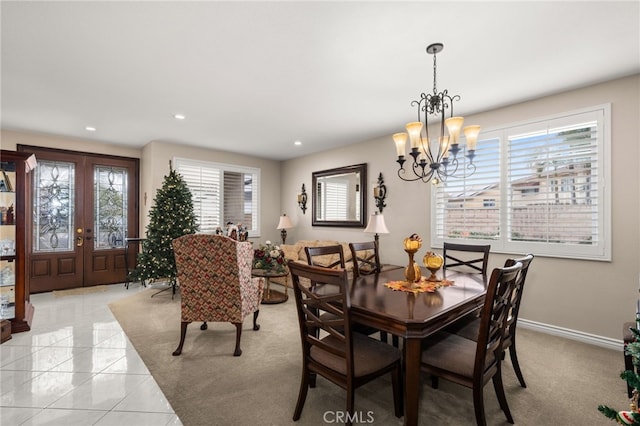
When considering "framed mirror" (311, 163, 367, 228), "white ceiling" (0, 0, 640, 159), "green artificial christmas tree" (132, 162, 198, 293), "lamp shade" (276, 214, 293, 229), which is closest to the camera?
"white ceiling" (0, 0, 640, 159)

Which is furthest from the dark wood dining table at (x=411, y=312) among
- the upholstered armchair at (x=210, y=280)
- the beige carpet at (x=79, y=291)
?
the beige carpet at (x=79, y=291)

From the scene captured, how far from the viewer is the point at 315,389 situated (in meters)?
2.24

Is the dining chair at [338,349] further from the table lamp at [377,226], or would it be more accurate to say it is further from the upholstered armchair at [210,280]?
the table lamp at [377,226]

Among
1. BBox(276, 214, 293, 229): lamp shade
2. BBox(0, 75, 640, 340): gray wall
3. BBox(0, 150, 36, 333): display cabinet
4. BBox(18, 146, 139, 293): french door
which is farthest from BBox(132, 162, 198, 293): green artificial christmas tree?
BBox(0, 75, 640, 340): gray wall

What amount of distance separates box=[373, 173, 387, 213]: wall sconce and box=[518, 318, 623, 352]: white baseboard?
2421 millimetres

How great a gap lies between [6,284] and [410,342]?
4.31m

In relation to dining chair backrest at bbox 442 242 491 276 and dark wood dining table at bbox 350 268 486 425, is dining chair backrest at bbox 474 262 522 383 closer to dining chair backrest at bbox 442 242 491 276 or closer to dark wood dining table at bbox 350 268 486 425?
dark wood dining table at bbox 350 268 486 425

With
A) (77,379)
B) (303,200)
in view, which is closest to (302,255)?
(303,200)

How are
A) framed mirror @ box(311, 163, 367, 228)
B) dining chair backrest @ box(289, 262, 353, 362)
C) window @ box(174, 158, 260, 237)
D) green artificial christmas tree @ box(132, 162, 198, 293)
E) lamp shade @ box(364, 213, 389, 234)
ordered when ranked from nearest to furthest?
dining chair backrest @ box(289, 262, 353, 362) < lamp shade @ box(364, 213, 389, 234) < green artificial christmas tree @ box(132, 162, 198, 293) < framed mirror @ box(311, 163, 367, 228) < window @ box(174, 158, 260, 237)

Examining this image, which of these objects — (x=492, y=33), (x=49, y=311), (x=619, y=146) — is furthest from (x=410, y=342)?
(x=49, y=311)

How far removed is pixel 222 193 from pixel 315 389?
475 cm

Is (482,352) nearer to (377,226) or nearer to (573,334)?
(573,334)

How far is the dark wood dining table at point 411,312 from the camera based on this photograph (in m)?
1.58

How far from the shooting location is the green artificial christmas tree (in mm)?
4676
